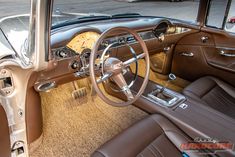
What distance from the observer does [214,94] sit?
2004 mm

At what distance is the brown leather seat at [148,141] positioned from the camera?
1266 mm

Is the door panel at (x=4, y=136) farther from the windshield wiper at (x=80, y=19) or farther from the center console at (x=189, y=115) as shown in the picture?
the center console at (x=189, y=115)

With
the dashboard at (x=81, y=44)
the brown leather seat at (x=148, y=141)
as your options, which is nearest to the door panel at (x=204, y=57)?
the dashboard at (x=81, y=44)

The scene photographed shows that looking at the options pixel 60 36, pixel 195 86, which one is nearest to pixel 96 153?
pixel 60 36

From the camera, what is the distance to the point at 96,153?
4.08 ft

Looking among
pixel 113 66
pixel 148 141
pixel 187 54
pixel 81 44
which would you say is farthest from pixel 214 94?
pixel 81 44

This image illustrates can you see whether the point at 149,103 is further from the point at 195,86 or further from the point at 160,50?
the point at 160,50

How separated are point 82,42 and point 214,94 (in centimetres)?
118

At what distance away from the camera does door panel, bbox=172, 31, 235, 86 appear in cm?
226

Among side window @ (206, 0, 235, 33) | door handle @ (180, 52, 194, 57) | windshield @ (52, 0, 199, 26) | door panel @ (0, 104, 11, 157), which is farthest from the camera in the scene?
door handle @ (180, 52, 194, 57)

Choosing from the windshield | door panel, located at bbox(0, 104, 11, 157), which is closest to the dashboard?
the windshield

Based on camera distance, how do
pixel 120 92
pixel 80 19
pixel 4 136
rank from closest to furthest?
pixel 4 136 < pixel 80 19 < pixel 120 92

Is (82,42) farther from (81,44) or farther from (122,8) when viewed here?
(122,8)

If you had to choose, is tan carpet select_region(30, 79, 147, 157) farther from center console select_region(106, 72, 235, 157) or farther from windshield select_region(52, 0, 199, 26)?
windshield select_region(52, 0, 199, 26)
